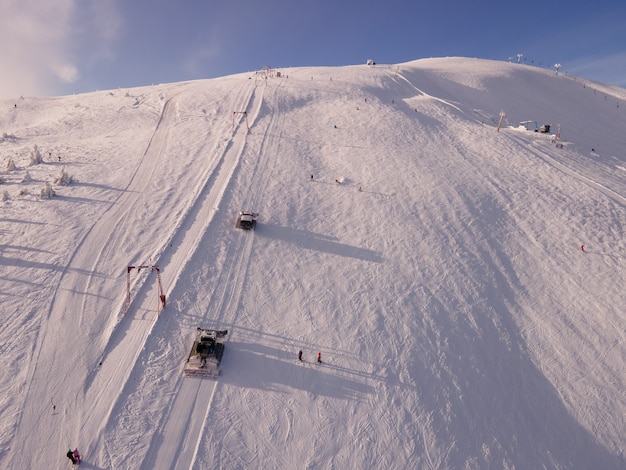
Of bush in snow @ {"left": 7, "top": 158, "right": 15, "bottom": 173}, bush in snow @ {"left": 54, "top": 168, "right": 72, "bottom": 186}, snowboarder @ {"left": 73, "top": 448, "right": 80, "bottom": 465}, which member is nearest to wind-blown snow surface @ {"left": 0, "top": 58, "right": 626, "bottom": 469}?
bush in snow @ {"left": 54, "top": 168, "right": 72, "bottom": 186}

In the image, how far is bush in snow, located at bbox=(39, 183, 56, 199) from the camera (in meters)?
23.4

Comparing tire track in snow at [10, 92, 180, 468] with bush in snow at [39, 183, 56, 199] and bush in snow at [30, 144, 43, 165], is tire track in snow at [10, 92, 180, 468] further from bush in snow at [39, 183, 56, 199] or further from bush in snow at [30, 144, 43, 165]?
bush in snow at [30, 144, 43, 165]

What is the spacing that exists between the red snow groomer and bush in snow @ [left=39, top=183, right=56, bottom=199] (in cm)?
1635

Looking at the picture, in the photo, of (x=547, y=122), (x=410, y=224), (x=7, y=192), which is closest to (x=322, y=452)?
(x=410, y=224)

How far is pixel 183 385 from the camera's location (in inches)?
572

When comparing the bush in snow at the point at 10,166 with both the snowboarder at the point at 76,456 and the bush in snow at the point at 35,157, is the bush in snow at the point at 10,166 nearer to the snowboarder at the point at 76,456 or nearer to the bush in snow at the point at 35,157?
the bush in snow at the point at 35,157

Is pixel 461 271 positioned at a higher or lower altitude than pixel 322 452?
higher

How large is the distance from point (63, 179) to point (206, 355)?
61.9 feet

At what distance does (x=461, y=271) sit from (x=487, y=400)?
25.2 ft

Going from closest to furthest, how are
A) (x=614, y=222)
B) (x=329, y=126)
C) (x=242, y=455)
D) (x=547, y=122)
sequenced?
(x=242, y=455), (x=614, y=222), (x=329, y=126), (x=547, y=122)

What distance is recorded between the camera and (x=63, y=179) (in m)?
25.0

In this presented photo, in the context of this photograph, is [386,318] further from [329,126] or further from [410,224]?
[329,126]

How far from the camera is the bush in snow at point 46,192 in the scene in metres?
23.4

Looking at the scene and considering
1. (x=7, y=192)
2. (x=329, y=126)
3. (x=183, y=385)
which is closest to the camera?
(x=183, y=385)
